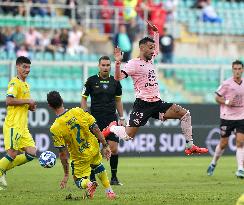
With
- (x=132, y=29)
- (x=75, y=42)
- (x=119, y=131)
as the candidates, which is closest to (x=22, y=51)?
(x=75, y=42)

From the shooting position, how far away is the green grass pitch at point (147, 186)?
13.1m

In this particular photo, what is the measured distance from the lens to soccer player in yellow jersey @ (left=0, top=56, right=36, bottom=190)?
1591 cm

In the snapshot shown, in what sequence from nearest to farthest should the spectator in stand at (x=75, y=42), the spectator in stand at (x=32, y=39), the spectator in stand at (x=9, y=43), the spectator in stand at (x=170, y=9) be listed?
the spectator in stand at (x=9, y=43), the spectator in stand at (x=32, y=39), the spectator in stand at (x=75, y=42), the spectator in stand at (x=170, y=9)

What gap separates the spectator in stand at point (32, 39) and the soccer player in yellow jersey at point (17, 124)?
469 inches

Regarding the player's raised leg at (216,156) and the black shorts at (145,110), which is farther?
the player's raised leg at (216,156)

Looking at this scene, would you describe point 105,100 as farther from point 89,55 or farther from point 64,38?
point 89,55

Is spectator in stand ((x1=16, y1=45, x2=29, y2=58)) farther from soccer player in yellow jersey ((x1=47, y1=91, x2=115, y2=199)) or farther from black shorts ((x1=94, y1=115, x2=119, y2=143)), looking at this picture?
soccer player in yellow jersey ((x1=47, y1=91, x2=115, y2=199))

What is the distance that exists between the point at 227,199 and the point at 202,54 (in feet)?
65.0

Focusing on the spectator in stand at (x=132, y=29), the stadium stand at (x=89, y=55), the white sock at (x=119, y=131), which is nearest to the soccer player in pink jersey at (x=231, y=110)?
the white sock at (x=119, y=131)

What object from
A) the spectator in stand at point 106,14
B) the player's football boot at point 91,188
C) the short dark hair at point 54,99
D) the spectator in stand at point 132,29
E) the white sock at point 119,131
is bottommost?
A: the player's football boot at point 91,188

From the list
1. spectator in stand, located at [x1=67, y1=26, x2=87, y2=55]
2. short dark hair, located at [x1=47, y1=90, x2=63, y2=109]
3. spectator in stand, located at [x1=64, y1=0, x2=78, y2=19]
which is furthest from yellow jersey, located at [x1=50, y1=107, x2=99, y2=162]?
spectator in stand, located at [x1=64, y1=0, x2=78, y2=19]

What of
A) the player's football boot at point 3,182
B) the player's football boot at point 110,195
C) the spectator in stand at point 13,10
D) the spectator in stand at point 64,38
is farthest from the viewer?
the spectator in stand at point 13,10

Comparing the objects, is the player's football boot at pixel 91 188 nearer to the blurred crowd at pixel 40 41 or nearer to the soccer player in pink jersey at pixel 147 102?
the soccer player in pink jersey at pixel 147 102

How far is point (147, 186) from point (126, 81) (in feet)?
39.7
